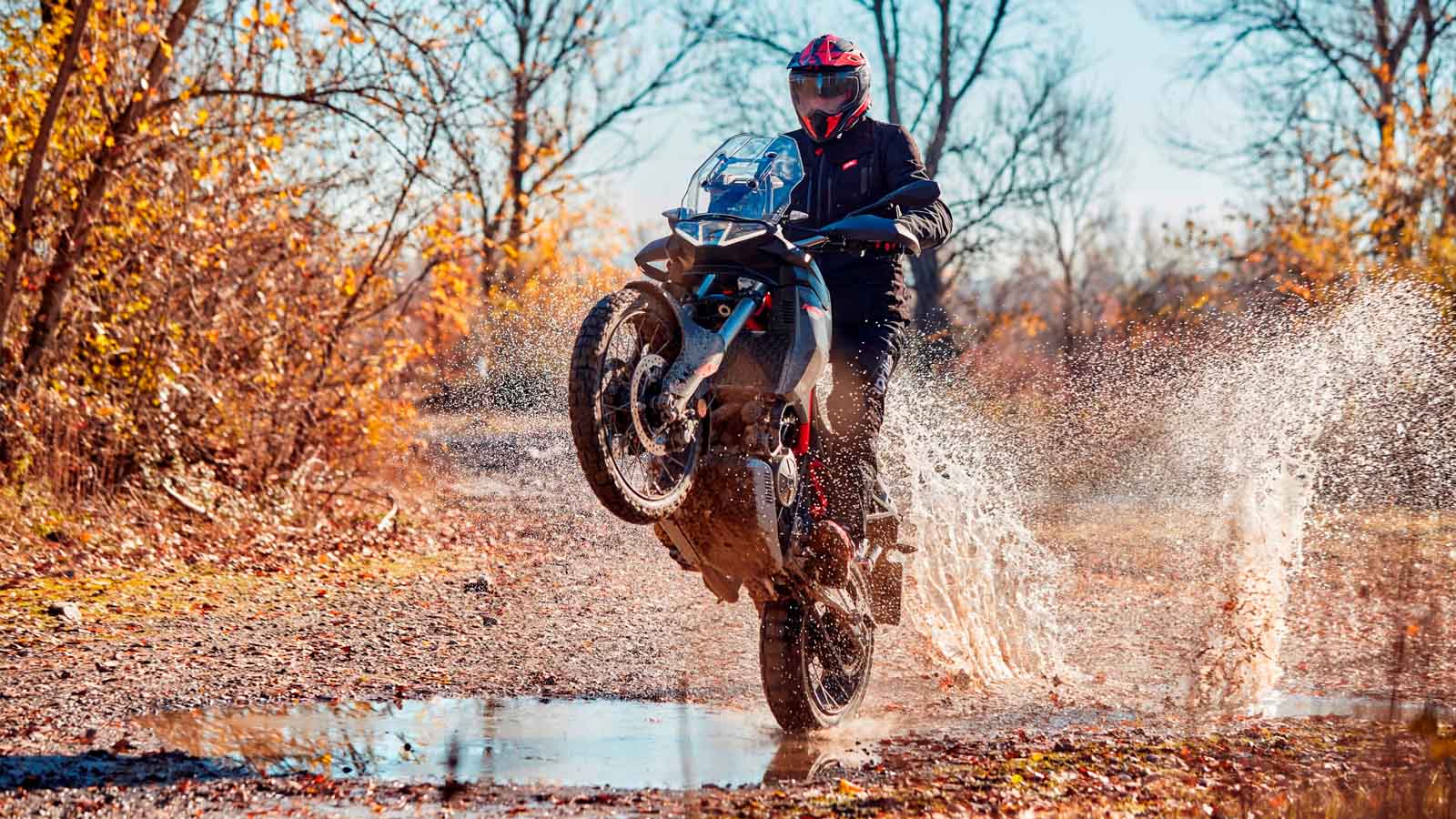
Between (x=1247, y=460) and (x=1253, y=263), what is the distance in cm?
1064

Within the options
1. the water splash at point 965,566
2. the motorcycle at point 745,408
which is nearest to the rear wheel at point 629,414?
the motorcycle at point 745,408

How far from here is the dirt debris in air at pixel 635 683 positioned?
170 inches

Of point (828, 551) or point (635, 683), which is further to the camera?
point (635, 683)

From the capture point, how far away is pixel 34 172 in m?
9.12

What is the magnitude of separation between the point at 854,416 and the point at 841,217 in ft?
2.87

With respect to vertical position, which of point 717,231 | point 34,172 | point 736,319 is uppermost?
point 34,172

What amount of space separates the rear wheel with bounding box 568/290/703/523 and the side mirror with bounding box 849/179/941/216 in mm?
1298

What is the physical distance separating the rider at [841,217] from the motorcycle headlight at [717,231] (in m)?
0.74

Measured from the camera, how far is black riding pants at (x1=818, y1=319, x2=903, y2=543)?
580 centimetres

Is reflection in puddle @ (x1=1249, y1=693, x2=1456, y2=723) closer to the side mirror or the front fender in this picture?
the side mirror

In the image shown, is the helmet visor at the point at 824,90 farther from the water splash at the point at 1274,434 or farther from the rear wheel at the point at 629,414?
the water splash at the point at 1274,434

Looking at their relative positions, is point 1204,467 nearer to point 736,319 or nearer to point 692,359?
point 736,319

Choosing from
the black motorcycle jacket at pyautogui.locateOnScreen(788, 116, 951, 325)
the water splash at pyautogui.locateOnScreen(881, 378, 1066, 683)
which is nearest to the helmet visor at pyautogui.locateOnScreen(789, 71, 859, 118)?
the black motorcycle jacket at pyautogui.locateOnScreen(788, 116, 951, 325)

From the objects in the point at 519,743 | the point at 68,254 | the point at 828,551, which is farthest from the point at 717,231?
the point at 68,254
